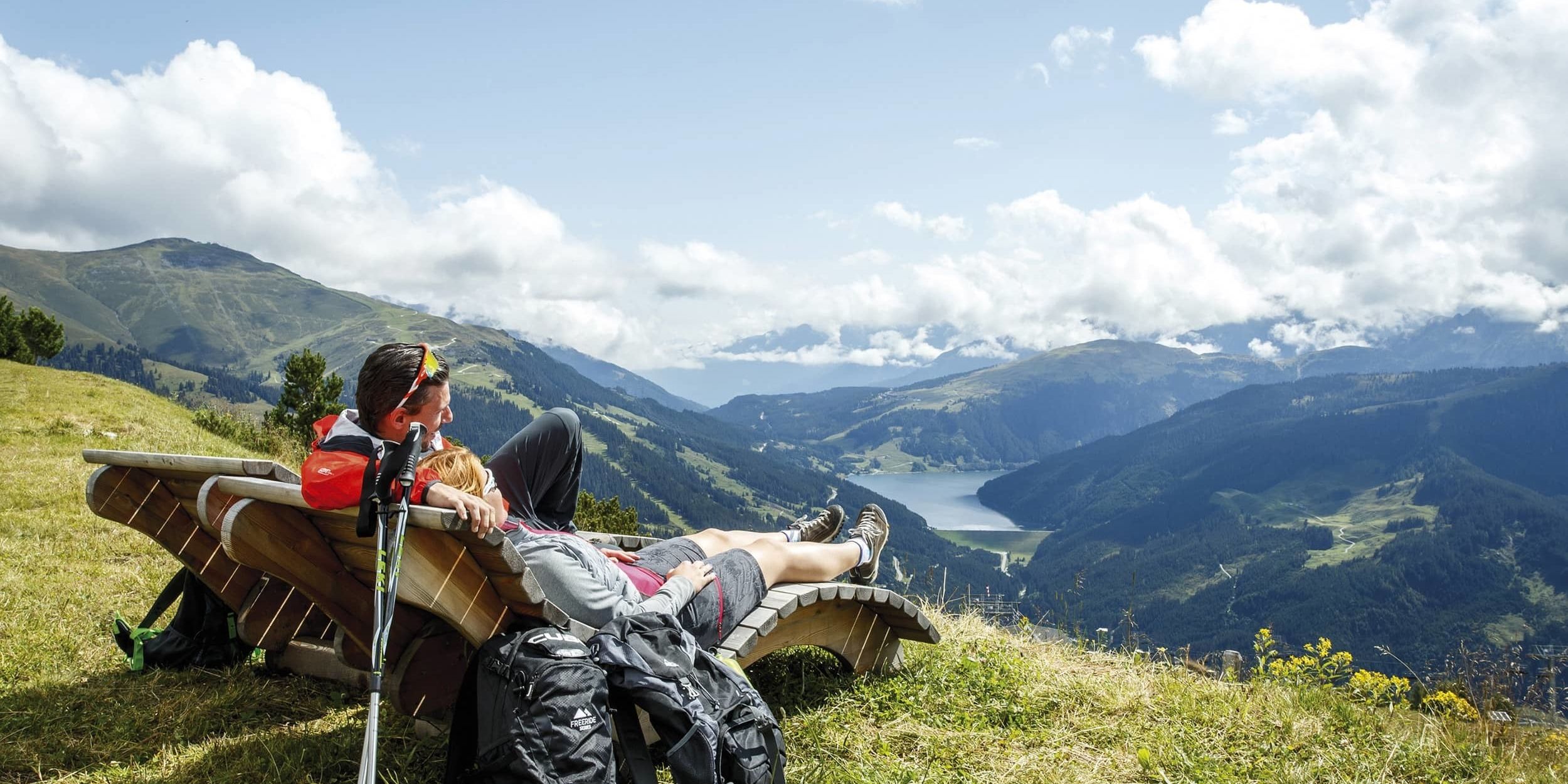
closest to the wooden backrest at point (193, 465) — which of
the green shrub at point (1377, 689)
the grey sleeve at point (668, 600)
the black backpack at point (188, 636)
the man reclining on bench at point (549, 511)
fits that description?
the man reclining on bench at point (549, 511)

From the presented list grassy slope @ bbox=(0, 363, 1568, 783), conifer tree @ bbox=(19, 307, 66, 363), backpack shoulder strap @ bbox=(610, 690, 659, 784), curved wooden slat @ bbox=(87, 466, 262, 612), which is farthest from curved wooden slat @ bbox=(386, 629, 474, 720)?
conifer tree @ bbox=(19, 307, 66, 363)

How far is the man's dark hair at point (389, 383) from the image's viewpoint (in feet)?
12.7

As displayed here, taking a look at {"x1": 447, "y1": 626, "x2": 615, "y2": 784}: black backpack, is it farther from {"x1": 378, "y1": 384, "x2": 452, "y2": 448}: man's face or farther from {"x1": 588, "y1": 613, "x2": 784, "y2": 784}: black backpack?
{"x1": 378, "y1": 384, "x2": 452, "y2": 448}: man's face

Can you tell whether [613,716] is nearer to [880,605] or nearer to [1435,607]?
[880,605]

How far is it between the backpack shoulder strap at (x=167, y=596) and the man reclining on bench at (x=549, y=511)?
2125mm

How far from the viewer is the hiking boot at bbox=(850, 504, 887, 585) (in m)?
6.79

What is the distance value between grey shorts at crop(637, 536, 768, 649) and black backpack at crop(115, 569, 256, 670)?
9.31ft

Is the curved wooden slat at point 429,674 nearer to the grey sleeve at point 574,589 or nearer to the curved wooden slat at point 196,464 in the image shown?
the grey sleeve at point 574,589

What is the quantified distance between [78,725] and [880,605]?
4.65 m

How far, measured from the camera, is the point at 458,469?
399cm

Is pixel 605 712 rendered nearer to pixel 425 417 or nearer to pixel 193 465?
pixel 425 417

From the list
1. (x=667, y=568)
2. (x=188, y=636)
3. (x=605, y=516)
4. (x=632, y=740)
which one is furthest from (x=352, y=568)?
(x=605, y=516)

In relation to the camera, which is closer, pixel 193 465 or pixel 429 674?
pixel 429 674

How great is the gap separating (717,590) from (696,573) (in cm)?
21
